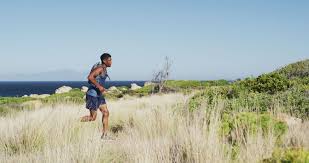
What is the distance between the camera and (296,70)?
29.9 m

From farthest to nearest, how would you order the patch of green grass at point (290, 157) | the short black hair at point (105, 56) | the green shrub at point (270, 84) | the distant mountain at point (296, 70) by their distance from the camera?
the distant mountain at point (296, 70) < the green shrub at point (270, 84) < the short black hair at point (105, 56) < the patch of green grass at point (290, 157)

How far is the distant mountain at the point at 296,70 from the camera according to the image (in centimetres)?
2818

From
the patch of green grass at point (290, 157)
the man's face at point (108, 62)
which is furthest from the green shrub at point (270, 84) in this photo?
the patch of green grass at point (290, 157)

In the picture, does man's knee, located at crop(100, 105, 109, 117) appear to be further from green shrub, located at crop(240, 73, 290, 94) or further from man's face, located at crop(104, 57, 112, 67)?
green shrub, located at crop(240, 73, 290, 94)

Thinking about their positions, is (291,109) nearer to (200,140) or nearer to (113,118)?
(113,118)

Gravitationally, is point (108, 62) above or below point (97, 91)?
above

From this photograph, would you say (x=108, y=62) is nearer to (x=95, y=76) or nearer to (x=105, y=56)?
(x=105, y=56)

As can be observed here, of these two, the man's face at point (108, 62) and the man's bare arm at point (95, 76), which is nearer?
the man's bare arm at point (95, 76)

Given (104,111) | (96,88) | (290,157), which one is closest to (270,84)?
(104,111)

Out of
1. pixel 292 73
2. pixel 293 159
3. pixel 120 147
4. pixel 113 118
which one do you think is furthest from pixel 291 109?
pixel 292 73

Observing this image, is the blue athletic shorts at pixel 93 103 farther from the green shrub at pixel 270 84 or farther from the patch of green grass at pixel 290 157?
the green shrub at pixel 270 84

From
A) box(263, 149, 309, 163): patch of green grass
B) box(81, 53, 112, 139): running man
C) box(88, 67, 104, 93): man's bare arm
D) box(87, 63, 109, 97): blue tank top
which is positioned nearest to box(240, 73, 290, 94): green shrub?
box(81, 53, 112, 139): running man

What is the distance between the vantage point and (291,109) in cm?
1309

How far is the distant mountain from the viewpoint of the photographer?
28.2 meters
